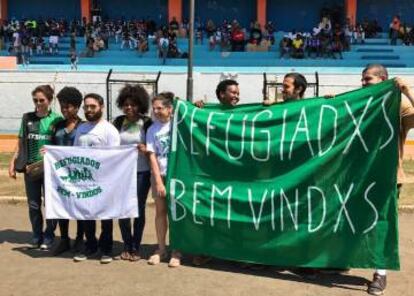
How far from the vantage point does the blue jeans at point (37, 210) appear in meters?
6.23

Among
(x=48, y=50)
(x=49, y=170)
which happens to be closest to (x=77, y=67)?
(x=48, y=50)

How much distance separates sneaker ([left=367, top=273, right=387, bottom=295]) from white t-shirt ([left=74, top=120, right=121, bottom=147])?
2.48m

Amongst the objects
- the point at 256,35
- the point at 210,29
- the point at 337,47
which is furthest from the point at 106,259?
the point at 210,29

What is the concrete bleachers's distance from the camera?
28.7m

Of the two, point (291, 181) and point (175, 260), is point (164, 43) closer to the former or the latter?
point (175, 260)

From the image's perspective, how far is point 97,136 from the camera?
19.1ft

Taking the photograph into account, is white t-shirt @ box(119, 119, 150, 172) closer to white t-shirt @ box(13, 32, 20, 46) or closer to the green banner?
the green banner

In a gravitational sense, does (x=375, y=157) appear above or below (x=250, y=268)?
above

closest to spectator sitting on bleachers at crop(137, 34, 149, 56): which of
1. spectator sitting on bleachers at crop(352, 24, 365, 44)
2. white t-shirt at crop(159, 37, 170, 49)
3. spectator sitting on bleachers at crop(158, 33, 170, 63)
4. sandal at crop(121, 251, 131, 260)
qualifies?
spectator sitting on bleachers at crop(158, 33, 170, 63)

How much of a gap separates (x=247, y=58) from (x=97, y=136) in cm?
2434

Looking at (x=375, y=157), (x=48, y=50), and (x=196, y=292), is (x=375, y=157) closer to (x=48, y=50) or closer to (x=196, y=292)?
(x=196, y=292)

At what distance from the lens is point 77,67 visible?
28203 mm

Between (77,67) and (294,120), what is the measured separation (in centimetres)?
2391

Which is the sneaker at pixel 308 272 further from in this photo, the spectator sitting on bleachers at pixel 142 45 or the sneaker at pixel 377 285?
the spectator sitting on bleachers at pixel 142 45
